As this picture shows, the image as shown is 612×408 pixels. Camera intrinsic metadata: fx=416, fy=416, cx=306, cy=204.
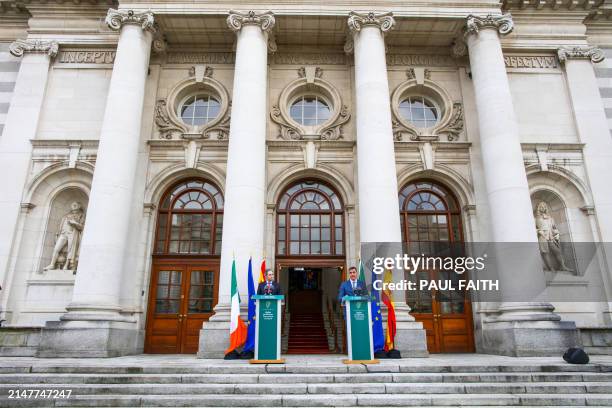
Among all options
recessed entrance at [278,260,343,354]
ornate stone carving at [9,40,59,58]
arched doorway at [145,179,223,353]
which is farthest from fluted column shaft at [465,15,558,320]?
ornate stone carving at [9,40,59,58]

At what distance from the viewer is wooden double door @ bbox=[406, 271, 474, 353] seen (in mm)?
14039

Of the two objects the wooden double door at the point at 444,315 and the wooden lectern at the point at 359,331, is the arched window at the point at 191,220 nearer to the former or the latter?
the wooden lectern at the point at 359,331

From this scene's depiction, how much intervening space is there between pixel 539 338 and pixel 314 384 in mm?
7239

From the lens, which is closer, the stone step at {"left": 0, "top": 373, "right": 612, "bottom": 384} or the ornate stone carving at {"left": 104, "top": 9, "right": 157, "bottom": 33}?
the stone step at {"left": 0, "top": 373, "right": 612, "bottom": 384}

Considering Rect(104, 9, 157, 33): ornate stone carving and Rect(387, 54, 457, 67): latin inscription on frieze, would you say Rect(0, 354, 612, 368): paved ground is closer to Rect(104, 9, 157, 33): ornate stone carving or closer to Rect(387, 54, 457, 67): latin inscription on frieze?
Rect(104, 9, 157, 33): ornate stone carving

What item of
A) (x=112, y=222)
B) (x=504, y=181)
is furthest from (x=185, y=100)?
(x=504, y=181)

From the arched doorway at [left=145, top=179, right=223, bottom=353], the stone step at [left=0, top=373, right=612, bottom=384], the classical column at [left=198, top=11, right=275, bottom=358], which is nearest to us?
the stone step at [left=0, top=373, right=612, bottom=384]

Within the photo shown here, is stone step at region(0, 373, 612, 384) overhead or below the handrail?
below

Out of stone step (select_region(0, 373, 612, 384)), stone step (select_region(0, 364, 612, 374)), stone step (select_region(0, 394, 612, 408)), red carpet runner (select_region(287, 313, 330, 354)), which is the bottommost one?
stone step (select_region(0, 394, 612, 408))

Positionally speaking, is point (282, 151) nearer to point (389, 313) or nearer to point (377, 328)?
point (389, 313)

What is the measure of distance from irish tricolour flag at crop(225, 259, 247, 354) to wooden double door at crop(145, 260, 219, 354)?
3.70 meters

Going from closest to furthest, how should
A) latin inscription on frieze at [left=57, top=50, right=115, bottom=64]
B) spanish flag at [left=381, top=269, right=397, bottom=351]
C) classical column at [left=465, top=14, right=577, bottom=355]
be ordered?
spanish flag at [left=381, top=269, right=397, bottom=351] → classical column at [left=465, top=14, right=577, bottom=355] → latin inscription on frieze at [left=57, top=50, right=115, bottom=64]

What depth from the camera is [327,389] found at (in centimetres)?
725

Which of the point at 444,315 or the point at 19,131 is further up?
the point at 19,131
